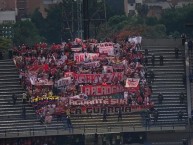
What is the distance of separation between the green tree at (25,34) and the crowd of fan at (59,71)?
1834 inches

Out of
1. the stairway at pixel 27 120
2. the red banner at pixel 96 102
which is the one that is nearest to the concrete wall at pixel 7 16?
the stairway at pixel 27 120

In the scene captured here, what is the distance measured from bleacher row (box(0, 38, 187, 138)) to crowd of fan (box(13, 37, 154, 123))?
16.1 inches

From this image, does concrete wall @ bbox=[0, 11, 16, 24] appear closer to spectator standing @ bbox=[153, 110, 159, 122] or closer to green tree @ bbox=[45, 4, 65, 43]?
green tree @ bbox=[45, 4, 65, 43]

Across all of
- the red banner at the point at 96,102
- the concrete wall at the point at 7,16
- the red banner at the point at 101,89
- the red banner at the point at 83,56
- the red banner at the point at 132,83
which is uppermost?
the red banner at the point at 83,56

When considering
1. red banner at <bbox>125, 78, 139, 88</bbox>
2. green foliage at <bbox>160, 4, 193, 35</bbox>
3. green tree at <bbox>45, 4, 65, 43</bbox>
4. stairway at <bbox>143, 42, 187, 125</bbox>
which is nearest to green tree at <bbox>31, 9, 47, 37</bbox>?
green tree at <bbox>45, 4, 65, 43</bbox>

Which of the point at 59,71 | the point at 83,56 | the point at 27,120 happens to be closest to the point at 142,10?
the point at 83,56

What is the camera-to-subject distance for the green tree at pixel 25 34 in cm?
11575

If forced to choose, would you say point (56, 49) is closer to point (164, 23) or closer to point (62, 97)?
point (62, 97)

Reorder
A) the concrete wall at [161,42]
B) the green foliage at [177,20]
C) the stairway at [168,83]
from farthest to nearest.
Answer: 1. the green foliage at [177,20]
2. the concrete wall at [161,42]
3. the stairway at [168,83]

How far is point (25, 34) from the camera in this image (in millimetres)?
119375

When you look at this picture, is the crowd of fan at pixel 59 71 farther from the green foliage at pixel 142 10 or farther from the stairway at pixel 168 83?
the green foliage at pixel 142 10

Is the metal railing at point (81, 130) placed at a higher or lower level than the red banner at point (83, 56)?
lower

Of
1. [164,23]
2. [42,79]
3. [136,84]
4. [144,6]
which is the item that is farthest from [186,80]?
[144,6]

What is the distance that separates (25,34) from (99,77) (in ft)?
179
